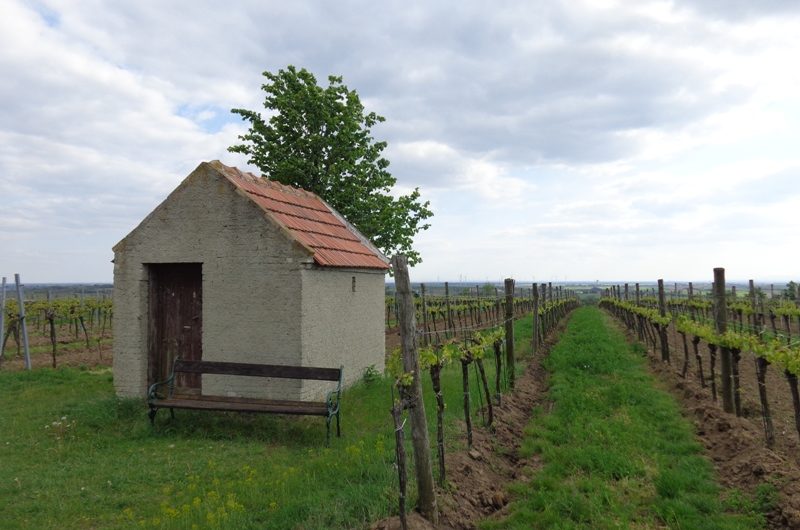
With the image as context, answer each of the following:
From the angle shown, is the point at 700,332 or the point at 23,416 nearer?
the point at 23,416

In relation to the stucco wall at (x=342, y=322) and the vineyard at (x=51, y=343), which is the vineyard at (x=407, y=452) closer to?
the stucco wall at (x=342, y=322)

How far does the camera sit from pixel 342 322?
1071 cm

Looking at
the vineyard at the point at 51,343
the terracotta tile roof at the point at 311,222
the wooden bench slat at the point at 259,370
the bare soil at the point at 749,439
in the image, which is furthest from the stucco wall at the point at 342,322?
the vineyard at the point at 51,343

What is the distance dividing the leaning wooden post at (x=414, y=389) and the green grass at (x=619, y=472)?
78 cm

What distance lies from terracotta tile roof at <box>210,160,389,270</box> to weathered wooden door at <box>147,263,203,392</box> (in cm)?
181

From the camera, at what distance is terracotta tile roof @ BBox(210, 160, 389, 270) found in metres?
9.67

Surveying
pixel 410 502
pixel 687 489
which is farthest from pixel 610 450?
pixel 410 502

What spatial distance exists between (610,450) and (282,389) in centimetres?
522

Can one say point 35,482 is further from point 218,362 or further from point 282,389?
point 282,389

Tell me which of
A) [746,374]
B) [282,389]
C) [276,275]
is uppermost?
[276,275]

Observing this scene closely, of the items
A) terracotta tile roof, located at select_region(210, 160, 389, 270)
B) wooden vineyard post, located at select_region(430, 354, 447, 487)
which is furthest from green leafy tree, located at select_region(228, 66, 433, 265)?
wooden vineyard post, located at select_region(430, 354, 447, 487)

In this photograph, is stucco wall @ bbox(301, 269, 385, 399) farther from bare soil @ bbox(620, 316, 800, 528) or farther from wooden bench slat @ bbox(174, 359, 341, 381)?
bare soil @ bbox(620, 316, 800, 528)

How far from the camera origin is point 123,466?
713 cm

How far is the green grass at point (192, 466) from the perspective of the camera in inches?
211
